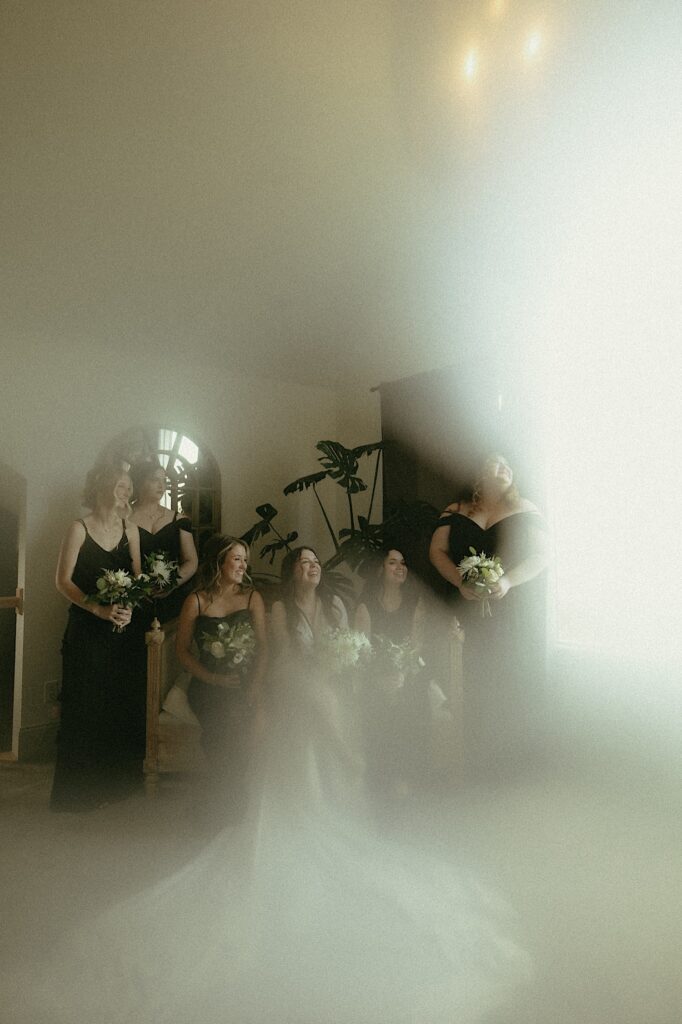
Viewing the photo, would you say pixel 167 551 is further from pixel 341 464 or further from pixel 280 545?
pixel 341 464

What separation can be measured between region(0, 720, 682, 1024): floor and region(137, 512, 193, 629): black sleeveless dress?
74 cm

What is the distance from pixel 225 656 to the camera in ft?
9.11

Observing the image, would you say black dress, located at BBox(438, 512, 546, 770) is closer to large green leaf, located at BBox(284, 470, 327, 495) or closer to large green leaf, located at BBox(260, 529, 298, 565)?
large green leaf, located at BBox(284, 470, 327, 495)

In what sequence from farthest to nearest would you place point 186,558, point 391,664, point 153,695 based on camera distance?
point 186,558
point 153,695
point 391,664

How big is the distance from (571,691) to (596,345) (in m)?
1.57

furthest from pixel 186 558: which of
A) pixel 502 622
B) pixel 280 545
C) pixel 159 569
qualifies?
pixel 502 622

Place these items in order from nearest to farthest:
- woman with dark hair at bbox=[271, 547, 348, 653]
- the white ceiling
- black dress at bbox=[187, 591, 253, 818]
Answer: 1. the white ceiling
2. black dress at bbox=[187, 591, 253, 818]
3. woman with dark hair at bbox=[271, 547, 348, 653]

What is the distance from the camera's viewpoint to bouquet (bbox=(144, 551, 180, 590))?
120 inches

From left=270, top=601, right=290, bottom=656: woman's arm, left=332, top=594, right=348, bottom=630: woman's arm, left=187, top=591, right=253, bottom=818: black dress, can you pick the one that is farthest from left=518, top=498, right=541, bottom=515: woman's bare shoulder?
left=187, top=591, right=253, bottom=818: black dress

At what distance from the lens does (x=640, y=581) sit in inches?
115

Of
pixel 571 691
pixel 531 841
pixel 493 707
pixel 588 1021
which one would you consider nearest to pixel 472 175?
pixel 588 1021

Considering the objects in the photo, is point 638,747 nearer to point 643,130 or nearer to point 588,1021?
point 588,1021

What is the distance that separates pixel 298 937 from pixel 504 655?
1.65m

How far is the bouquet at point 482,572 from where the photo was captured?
2967 mm
